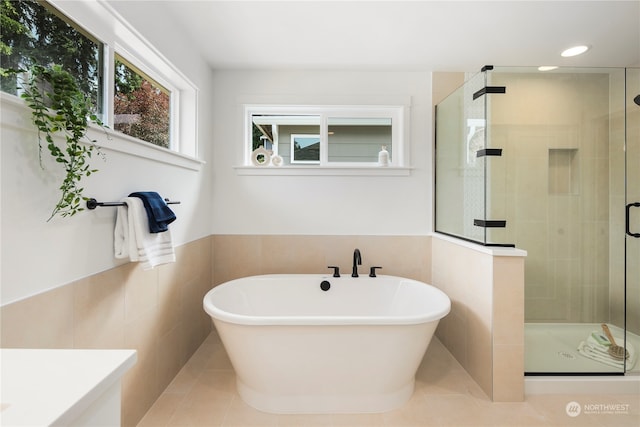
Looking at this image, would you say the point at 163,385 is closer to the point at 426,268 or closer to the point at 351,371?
the point at 351,371

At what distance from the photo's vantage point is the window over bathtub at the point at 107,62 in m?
1.16

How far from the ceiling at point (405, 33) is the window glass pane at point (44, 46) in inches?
28.8

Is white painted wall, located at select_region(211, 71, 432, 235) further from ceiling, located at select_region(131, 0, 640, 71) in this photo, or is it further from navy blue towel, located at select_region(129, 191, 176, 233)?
navy blue towel, located at select_region(129, 191, 176, 233)

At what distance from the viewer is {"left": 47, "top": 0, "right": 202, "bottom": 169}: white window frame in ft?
4.67

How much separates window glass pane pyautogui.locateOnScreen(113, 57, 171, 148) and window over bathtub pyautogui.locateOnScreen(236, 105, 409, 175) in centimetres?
78

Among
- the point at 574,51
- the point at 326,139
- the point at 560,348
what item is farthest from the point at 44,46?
the point at 574,51

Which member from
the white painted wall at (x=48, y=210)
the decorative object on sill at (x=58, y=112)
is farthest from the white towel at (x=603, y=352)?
the decorative object on sill at (x=58, y=112)

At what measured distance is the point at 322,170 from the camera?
2906mm

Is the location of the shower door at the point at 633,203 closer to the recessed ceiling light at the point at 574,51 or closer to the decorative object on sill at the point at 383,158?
the recessed ceiling light at the point at 574,51

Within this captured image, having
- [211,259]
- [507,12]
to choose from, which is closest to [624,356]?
[507,12]

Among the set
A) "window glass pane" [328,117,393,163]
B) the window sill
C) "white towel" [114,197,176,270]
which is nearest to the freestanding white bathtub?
"white towel" [114,197,176,270]

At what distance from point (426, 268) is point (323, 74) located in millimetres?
2048

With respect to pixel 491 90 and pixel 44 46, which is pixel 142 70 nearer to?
A: pixel 44 46

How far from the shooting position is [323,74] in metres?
2.92
